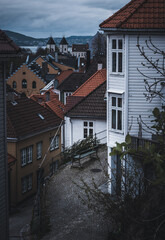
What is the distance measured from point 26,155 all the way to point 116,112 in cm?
1014

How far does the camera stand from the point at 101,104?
26391 millimetres

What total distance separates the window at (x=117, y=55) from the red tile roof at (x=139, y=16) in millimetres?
736

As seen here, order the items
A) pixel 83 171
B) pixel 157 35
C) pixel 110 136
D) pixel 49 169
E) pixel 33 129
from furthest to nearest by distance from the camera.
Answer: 1. pixel 49 169
2. pixel 33 129
3. pixel 83 171
4. pixel 110 136
5. pixel 157 35

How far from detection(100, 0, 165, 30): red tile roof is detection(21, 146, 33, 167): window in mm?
11445

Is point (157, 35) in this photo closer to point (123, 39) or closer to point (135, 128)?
point (123, 39)

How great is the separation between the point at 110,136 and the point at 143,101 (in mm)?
2312

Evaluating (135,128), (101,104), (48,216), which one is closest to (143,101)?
(135,128)

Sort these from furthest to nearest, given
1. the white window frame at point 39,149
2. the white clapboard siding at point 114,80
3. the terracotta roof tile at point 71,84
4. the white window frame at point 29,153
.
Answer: the terracotta roof tile at point 71,84 < the white window frame at point 39,149 < the white window frame at point 29,153 < the white clapboard siding at point 114,80

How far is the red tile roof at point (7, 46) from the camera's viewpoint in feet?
35.6

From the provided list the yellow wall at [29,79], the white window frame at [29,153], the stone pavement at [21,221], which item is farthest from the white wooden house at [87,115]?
the yellow wall at [29,79]

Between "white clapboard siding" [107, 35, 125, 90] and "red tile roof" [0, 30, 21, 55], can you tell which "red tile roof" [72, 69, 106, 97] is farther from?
"red tile roof" [0, 30, 21, 55]

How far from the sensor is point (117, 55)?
16422mm

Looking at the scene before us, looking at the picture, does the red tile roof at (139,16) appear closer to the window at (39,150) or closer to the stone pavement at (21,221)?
the stone pavement at (21,221)

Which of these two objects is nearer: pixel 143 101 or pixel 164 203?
pixel 164 203
